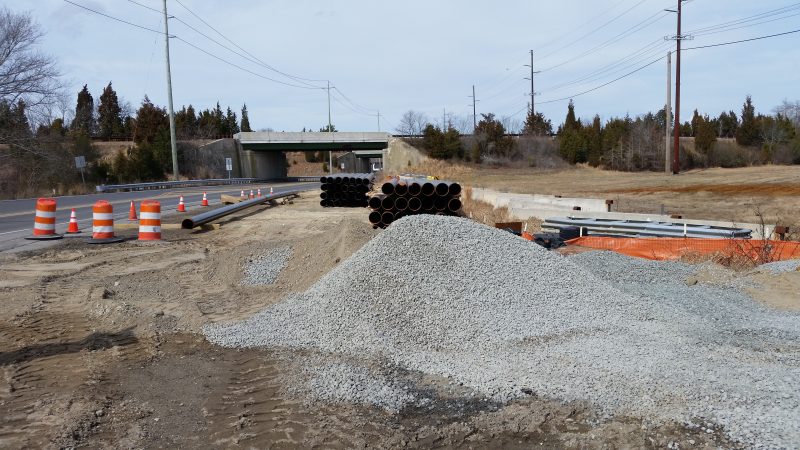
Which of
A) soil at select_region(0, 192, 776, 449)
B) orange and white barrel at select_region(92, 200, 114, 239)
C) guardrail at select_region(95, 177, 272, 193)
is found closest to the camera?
soil at select_region(0, 192, 776, 449)

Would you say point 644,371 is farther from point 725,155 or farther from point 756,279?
point 725,155

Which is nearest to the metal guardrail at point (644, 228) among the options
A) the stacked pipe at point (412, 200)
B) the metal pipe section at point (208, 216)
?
the stacked pipe at point (412, 200)

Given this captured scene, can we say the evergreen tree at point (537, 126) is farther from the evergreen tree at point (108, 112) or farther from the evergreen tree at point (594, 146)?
the evergreen tree at point (108, 112)

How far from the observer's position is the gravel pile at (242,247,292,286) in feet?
35.1

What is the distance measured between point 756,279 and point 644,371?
5.11 meters

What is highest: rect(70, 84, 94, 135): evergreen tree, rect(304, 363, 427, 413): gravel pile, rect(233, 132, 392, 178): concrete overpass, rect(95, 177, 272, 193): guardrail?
rect(70, 84, 94, 135): evergreen tree

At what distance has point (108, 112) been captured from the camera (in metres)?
86.9

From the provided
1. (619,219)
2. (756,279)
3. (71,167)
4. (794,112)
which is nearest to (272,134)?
(71,167)

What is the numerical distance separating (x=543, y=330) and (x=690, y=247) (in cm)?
825

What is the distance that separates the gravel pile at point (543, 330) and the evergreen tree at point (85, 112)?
84.9 meters

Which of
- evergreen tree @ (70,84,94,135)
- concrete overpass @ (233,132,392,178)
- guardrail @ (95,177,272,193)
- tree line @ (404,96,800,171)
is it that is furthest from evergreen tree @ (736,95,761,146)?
evergreen tree @ (70,84,94,135)

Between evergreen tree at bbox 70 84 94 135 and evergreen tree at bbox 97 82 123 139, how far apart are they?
1.21 metres

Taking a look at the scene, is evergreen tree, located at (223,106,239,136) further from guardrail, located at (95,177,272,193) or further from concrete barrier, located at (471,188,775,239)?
concrete barrier, located at (471,188,775,239)

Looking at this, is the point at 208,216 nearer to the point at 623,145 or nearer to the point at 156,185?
the point at 156,185
